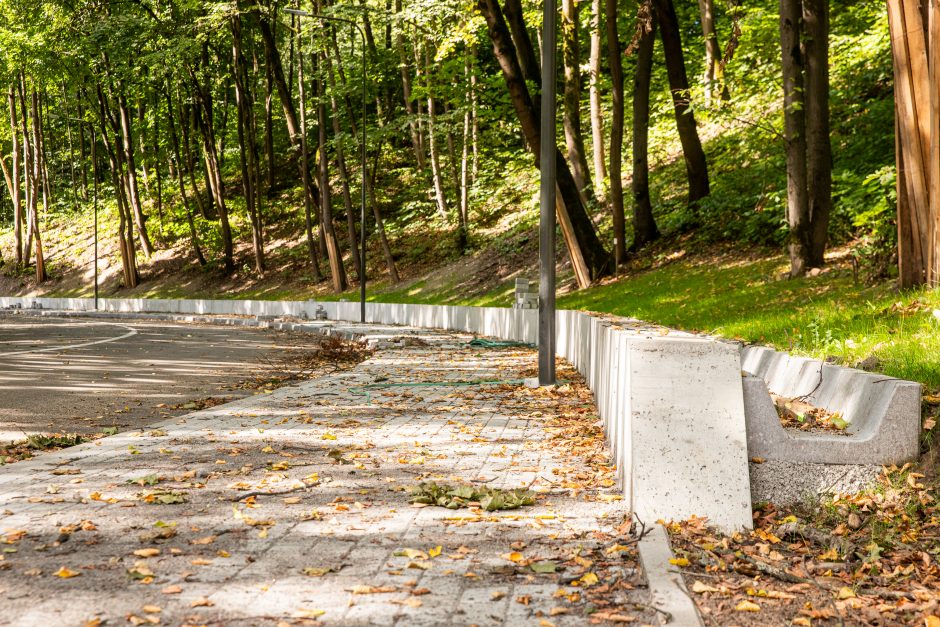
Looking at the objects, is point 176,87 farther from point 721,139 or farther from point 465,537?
point 465,537

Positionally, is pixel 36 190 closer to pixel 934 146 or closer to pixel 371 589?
pixel 934 146

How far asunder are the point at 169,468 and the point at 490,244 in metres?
33.1

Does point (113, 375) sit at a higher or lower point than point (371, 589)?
lower

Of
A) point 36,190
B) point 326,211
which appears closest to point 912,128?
point 326,211

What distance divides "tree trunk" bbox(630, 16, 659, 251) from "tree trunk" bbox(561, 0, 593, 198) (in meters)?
1.86

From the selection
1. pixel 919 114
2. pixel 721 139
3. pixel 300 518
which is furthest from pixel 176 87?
pixel 300 518

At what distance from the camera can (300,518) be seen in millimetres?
5617

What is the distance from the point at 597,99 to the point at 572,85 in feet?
13.8

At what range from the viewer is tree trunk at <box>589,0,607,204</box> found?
30172mm

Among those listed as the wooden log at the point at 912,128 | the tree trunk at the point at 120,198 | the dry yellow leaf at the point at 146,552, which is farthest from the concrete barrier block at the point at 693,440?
the tree trunk at the point at 120,198

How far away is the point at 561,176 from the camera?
25.6 metres

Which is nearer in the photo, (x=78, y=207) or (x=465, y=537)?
(x=465, y=537)

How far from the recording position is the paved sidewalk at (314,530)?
162 inches

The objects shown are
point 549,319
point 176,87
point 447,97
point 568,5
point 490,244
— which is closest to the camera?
point 549,319
